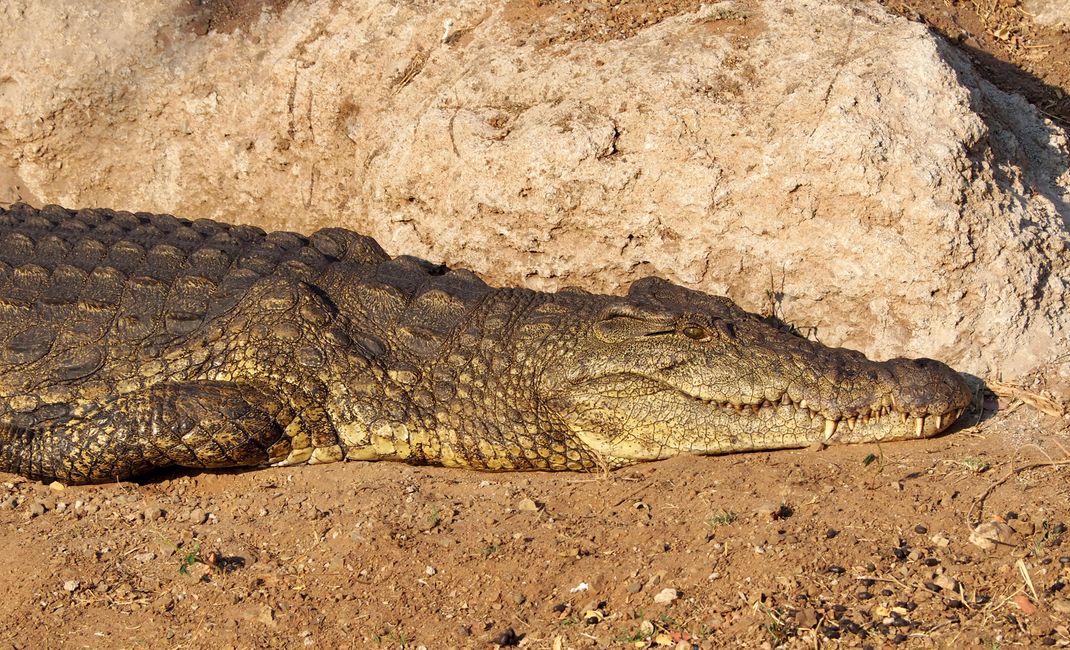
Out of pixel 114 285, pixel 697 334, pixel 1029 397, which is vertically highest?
pixel 114 285

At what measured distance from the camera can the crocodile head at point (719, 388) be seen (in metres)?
4.76

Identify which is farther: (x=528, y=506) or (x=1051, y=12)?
(x=1051, y=12)

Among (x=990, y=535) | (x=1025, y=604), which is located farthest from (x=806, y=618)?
(x=990, y=535)

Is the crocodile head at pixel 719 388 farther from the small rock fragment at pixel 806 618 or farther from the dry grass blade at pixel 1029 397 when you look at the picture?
the small rock fragment at pixel 806 618

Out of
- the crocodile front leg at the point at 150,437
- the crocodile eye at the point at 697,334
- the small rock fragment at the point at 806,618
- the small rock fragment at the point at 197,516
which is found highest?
the crocodile eye at the point at 697,334

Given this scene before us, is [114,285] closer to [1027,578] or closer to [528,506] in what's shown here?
[528,506]

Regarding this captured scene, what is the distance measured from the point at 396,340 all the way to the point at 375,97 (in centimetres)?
168

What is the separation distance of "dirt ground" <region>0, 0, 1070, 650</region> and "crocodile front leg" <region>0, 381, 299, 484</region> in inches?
4.3

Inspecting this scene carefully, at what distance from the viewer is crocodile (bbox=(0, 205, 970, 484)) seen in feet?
16.0

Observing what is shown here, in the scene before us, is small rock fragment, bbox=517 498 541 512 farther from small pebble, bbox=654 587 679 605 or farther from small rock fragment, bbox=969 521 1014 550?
small rock fragment, bbox=969 521 1014 550

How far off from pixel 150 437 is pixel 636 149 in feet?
8.71

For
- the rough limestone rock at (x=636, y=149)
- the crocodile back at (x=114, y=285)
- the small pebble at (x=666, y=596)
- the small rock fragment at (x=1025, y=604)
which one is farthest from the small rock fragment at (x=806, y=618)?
the crocodile back at (x=114, y=285)

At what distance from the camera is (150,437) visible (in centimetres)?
492

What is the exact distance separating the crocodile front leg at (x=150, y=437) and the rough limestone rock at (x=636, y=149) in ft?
4.69
